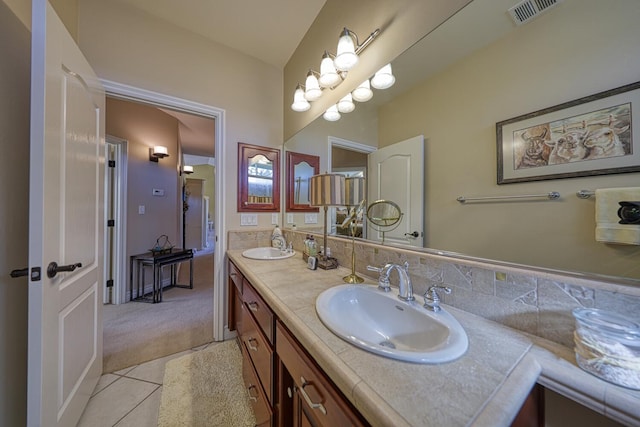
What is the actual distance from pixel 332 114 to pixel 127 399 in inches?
92.5

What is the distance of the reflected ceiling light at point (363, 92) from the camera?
51.4 inches

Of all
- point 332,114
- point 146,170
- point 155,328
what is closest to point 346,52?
point 332,114

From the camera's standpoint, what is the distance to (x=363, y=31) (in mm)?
1325

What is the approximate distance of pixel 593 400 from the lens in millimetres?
442

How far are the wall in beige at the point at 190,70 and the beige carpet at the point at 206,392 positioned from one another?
1.15 meters

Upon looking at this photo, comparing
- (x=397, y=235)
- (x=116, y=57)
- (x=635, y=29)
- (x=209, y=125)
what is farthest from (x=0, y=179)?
(x=209, y=125)

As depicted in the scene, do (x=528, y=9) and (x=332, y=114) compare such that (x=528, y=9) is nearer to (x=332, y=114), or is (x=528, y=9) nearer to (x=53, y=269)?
(x=332, y=114)

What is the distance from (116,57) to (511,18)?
241 cm

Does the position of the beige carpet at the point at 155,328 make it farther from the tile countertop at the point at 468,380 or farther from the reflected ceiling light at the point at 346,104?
the reflected ceiling light at the point at 346,104

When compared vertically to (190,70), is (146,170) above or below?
below

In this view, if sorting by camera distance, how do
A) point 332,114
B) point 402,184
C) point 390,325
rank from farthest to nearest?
point 332,114 < point 402,184 < point 390,325

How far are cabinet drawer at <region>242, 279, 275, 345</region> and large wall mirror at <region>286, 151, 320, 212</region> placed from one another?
89cm

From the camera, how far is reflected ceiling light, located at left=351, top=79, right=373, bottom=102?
1307 mm

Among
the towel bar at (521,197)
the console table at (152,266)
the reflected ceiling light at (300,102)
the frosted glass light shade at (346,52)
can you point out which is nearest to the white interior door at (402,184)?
the towel bar at (521,197)
